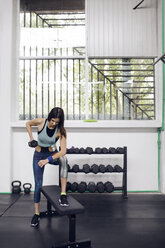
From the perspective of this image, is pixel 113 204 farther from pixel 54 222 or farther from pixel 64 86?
pixel 64 86

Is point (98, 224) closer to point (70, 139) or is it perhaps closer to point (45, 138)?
point (45, 138)

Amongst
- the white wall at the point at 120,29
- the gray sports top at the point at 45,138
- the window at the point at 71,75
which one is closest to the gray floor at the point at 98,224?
the gray sports top at the point at 45,138

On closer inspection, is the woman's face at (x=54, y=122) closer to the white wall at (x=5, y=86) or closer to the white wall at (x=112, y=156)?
the white wall at (x=112, y=156)

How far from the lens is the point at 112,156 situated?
340cm

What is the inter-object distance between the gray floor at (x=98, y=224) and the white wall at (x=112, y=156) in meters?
A: 0.37

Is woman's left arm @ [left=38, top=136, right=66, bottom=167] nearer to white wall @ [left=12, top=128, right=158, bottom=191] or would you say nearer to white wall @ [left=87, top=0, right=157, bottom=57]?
white wall @ [left=12, top=128, right=158, bottom=191]

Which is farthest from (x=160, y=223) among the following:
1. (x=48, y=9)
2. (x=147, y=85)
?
(x=48, y=9)

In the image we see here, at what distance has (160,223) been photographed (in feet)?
7.29

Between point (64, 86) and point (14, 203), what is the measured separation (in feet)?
5.97

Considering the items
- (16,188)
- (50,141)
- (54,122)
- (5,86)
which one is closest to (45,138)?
(50,141)

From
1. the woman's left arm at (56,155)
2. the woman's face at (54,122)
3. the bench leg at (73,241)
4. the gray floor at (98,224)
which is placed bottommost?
the gray floor at (98,224)

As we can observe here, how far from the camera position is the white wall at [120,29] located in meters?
3.50

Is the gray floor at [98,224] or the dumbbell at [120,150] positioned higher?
the dumbbell at [120,150]

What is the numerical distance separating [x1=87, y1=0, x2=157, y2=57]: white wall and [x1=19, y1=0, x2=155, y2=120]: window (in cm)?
14
